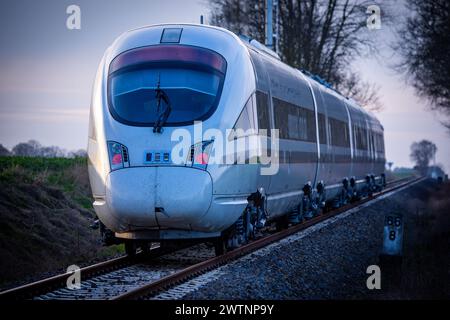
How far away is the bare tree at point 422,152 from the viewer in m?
146

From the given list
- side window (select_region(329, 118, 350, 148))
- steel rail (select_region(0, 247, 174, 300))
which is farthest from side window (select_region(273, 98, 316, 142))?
steel rail (select_region(0, 247, 174, 300))

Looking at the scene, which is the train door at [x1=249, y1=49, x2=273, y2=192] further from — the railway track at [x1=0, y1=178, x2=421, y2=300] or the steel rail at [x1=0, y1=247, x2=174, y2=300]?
the steel rail at [x1=0, y1=247, x2=174, y2=300]

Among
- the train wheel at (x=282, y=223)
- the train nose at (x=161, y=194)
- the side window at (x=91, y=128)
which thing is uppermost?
the side window at (x=91, y=128)

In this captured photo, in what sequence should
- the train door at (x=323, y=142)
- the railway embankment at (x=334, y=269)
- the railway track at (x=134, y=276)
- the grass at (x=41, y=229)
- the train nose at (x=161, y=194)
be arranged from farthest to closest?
the train door at (x=323, y=142)
the grass at (x=41, y=229)
the train nose at (x=161, y=194)
the railway embankment at (x=334, y=269)
the railway track at (x=134, y=276)

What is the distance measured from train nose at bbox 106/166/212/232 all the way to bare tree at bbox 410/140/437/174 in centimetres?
13626

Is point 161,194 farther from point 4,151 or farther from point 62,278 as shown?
point 4,151

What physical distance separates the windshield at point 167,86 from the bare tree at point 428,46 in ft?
63.0

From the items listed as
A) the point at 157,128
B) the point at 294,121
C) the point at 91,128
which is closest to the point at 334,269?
the point at 294,121

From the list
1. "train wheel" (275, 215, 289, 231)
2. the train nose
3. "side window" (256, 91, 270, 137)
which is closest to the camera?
the train nose

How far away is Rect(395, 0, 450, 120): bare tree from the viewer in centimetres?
2825

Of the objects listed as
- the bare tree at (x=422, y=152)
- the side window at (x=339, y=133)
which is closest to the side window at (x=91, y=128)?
the side window at (x=339, y=133)

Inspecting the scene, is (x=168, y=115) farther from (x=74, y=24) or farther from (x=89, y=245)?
(x=89, y=245)

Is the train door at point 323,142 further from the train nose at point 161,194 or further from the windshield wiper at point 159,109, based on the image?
the train nose at point 161,194

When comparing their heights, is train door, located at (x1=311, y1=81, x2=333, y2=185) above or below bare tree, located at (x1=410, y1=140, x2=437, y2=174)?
below
